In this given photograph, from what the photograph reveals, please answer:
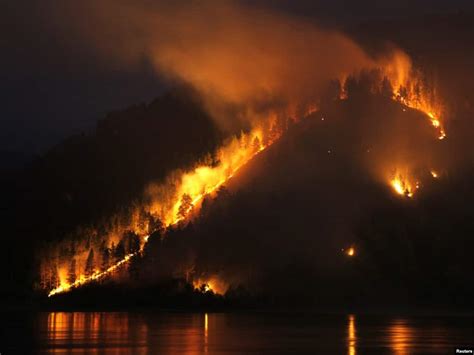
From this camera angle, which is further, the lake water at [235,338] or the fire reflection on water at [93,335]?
the fire reflection on water at [93,335]

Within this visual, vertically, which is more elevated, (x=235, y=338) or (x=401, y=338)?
(x=235, y=338)

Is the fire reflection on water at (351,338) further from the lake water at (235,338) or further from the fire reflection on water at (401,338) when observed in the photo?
the fire reflection on water at (401,338)

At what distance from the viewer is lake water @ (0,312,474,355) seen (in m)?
90.9

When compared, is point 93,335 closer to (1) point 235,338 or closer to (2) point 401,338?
(1) point 235,338

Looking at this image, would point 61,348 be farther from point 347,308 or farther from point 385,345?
point 347,308

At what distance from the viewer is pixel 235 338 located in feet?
351

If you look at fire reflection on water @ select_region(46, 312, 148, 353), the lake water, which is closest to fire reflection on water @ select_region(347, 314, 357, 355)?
the lake water

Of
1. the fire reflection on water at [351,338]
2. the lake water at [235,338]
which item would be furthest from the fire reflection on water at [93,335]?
the fire reflection on water at [351,338]

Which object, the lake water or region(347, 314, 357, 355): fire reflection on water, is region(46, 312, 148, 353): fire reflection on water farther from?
region(347, 314, 357, 355): fire reflection on water

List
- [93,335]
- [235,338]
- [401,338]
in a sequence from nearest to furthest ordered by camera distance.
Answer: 1. [235,338]
2. [401,338]
3. [93,335]

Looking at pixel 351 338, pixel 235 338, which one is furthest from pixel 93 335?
pixel 351 338

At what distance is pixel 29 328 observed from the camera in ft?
414


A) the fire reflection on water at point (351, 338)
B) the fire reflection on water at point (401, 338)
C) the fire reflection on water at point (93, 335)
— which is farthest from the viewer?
the fire reflection on water at point (93, 335)

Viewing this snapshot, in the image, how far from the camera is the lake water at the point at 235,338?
298 feet
